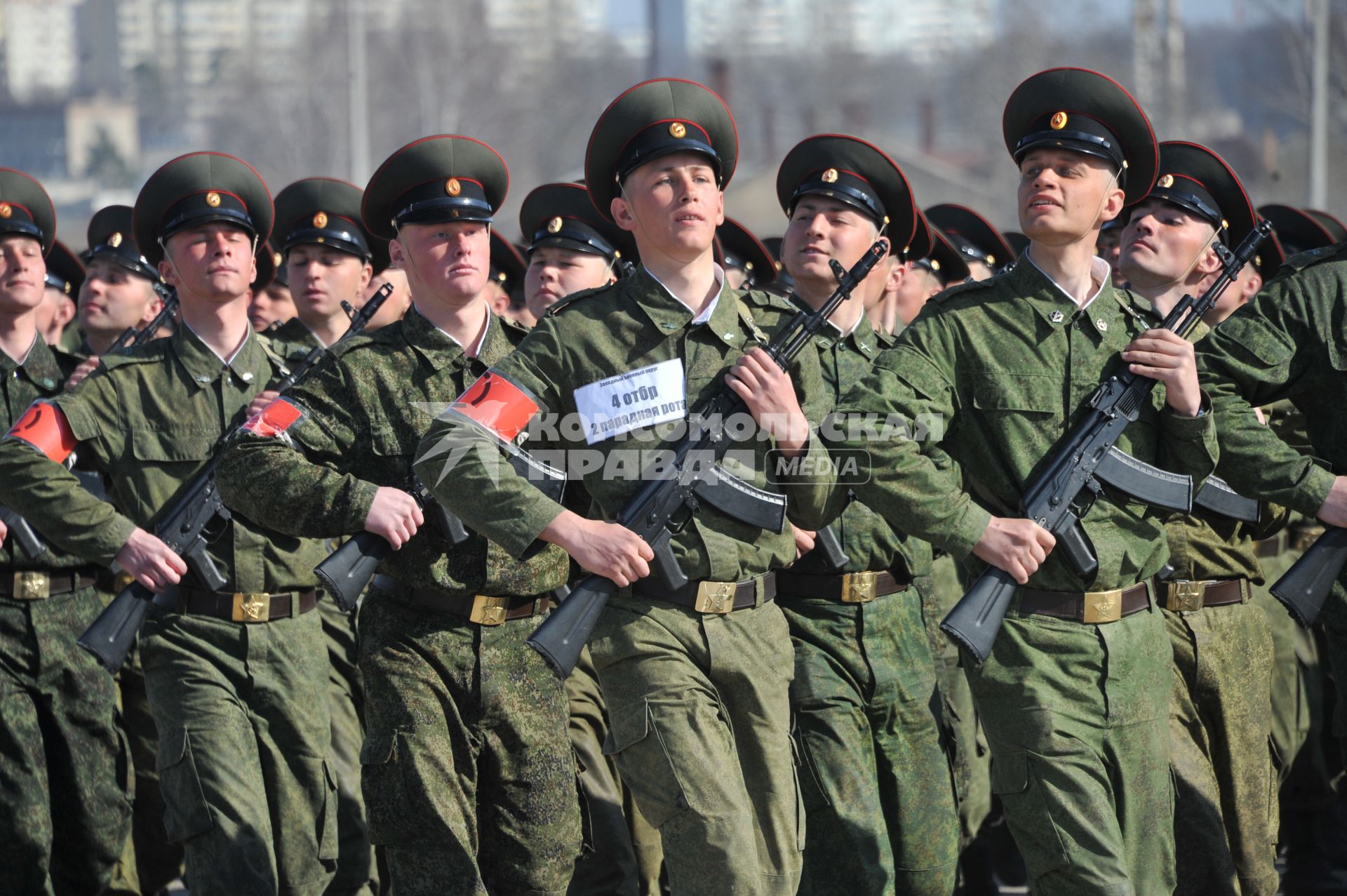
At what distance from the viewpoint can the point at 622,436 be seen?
5.04 m

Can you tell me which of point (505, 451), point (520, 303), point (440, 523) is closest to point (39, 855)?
point (440, 523)

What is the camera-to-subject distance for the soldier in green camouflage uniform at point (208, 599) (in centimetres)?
581

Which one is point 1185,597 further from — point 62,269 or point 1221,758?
point 62,269

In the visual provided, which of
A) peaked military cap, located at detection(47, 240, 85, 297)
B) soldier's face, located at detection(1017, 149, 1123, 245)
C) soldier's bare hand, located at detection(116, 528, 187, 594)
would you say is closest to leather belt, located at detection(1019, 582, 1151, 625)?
soldier's face, located at detection(1017, 149, 1123, 245)

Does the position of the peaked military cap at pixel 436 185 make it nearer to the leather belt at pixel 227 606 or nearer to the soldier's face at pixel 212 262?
the soldier's face at pixel 212 262

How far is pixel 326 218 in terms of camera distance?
8125 millimetres

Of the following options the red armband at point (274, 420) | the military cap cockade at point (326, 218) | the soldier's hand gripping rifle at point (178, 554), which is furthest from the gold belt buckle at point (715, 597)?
the military cap cockade at point (326, 218)

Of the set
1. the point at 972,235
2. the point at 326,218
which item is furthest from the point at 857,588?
the point at 972,235

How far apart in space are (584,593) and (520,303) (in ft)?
17.1

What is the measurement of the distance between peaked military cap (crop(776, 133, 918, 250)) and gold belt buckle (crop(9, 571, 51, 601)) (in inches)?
118

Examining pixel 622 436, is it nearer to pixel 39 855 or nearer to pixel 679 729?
pixel 679 729

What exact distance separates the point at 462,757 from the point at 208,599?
1.14m

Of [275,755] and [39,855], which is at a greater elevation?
[275,755]

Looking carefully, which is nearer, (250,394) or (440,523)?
(440,523)
